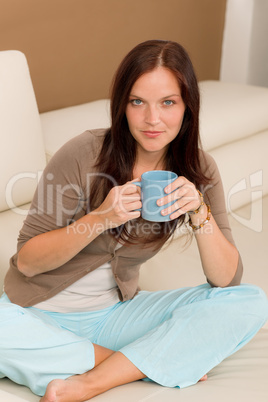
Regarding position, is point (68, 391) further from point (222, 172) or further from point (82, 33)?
point (82, 33)

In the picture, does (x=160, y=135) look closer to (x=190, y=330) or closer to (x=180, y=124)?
(x=180, y=124)

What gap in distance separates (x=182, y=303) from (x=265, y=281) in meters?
0.56

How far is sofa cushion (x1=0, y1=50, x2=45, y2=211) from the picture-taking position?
1.92m

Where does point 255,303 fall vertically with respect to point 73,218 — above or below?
below

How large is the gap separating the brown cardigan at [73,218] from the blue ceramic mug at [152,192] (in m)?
0.22

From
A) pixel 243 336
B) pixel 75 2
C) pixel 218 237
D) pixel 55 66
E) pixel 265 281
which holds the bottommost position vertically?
pixel 265 281

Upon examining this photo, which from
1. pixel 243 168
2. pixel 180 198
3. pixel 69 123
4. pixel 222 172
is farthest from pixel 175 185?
pixel 243 168

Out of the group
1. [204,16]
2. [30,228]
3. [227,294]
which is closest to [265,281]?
[227,294]

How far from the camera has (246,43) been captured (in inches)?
143

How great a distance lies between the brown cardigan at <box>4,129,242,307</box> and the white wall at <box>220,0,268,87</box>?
2164 mm

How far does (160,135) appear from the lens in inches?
57.0

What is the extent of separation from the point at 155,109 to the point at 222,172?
1139 millimetres

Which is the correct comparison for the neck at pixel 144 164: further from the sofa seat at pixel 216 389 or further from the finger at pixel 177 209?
the sofa seat at pixel 216 389

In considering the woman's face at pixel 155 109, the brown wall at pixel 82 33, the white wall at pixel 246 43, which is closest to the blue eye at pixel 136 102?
the woman's face at pixel 155 109
